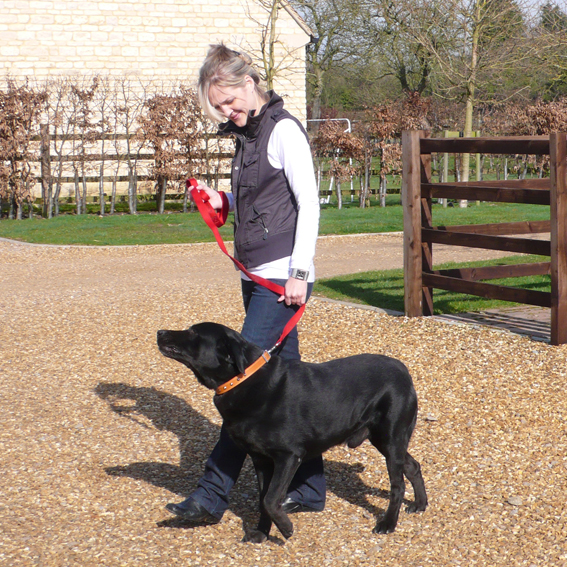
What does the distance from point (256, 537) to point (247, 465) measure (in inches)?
37.6

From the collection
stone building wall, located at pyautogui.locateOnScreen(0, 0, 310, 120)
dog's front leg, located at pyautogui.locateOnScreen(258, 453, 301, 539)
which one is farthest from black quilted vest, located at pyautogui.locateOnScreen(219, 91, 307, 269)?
stone building wall, located at pyautogui.locateOnScreen(0, 0, 310, 120)

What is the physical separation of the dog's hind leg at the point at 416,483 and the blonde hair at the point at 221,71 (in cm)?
178

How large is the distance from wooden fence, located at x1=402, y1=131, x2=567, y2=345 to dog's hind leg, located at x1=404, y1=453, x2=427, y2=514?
10.2ft

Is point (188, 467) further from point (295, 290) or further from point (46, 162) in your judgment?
point (46, 162)

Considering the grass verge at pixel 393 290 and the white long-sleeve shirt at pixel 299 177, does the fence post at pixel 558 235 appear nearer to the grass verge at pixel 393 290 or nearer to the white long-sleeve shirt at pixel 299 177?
the grass verge at pixel 393 290

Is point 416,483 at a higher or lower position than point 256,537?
higher

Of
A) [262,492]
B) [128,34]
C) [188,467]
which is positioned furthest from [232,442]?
[128,34]

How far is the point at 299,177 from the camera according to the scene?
128 inches

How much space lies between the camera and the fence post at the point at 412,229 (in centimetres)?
742

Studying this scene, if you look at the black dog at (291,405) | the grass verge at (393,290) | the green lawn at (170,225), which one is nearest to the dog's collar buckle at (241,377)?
the black dog at (291,405)

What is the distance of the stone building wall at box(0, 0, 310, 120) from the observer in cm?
2183

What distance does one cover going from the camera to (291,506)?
355 cm

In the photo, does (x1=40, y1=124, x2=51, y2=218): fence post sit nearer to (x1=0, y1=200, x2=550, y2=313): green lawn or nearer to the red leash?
(x1=0, y1=200, x2=550, y2=313): green lawn

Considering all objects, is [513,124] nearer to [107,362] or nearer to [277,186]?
[107,362]
